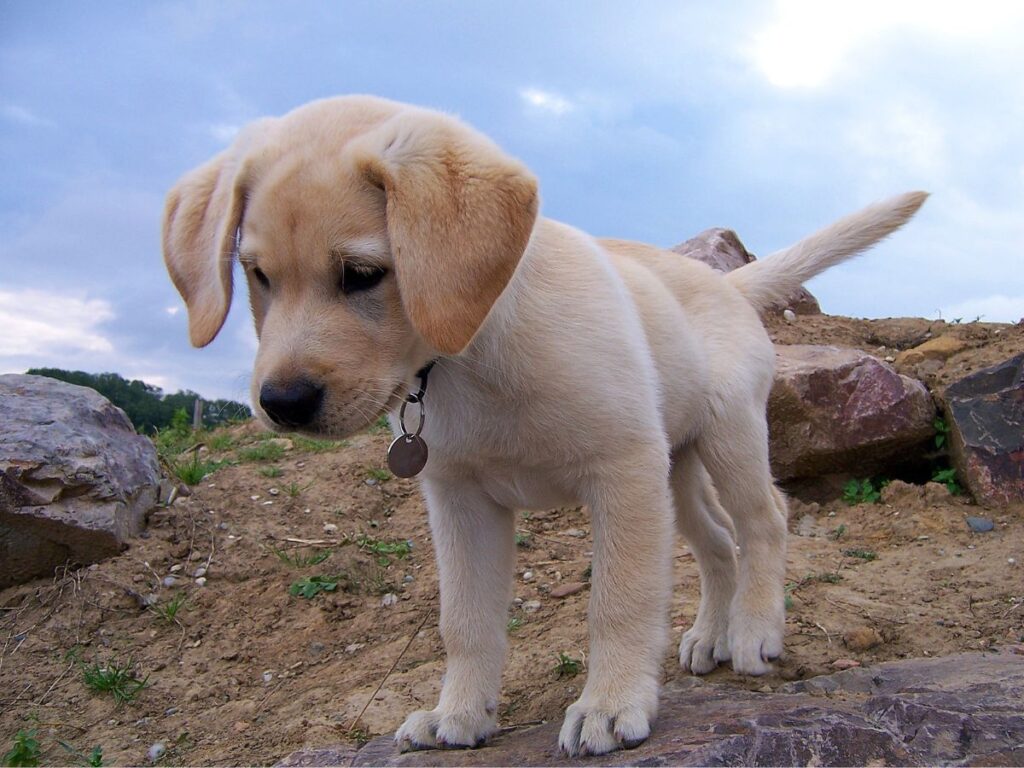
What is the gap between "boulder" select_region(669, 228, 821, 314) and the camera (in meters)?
8.39

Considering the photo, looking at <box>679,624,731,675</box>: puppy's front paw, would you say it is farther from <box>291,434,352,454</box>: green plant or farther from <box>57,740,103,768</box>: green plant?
<box>291,434,352,454</box>: green plant

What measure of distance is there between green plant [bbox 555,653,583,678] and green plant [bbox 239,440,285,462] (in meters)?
3.49

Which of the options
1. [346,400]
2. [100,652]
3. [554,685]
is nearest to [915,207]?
[554,685]

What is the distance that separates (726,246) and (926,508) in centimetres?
386

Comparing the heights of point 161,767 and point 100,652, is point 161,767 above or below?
below

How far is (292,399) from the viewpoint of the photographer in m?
2.34

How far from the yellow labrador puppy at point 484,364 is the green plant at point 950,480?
7.49ft

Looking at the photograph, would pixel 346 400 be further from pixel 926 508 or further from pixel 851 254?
pixel 926 508

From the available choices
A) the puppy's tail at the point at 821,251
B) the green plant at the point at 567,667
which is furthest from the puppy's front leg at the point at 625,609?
the puppy's tail at the point at 821,251

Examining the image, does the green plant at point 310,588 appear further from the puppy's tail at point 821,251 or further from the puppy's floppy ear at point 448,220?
the puppy's floppy ear at point 448,220

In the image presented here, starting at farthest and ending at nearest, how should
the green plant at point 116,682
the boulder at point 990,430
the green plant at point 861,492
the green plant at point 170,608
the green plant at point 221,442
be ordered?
the green plant at point 221,442, the green plant at point 861,492, the boulder at point 990,430, the green plant at point 170,608, the green plant at point 116,682

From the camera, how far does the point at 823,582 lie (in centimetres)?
461

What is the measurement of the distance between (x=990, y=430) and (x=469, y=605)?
3724 millimetres

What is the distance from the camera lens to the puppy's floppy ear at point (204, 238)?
2.79 m
